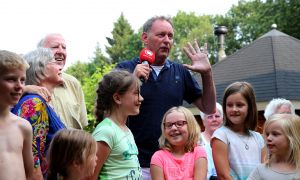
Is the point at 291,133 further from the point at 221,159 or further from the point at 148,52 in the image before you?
the point at 148,52

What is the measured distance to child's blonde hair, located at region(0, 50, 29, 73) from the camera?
3504 mm

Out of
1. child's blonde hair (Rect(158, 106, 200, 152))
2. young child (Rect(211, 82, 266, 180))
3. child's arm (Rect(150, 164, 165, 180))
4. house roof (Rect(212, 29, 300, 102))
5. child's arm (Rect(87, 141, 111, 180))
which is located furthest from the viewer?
house roof (Rect(212, 29, 300, 102))


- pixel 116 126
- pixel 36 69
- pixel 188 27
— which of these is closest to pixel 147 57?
pixel 116 126

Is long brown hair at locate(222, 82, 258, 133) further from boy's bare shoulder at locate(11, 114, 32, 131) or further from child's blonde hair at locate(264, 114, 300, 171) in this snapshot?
boy's bare shoulder at locate(11, 114, 32, 131)

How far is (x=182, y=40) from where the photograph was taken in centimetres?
7538

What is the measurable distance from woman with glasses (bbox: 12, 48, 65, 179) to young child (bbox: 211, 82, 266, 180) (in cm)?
158

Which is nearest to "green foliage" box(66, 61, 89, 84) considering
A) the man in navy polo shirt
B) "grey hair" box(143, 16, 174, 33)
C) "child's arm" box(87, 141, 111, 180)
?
"grey hair" box(143, 16, 174, 33)

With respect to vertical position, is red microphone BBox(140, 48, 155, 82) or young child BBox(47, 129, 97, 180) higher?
red microphone BBox(140, 48, 155, 82)

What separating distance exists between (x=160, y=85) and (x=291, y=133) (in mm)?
1276

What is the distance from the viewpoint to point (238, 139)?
502 cm

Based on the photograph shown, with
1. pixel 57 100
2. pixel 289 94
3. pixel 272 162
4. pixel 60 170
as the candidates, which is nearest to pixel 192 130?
pixel 272 162

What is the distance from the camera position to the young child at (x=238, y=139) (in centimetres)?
492

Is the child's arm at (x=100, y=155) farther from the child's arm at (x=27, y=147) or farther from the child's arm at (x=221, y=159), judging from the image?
the child's arm at (x=221, y=159)

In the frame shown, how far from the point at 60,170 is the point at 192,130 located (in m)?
1.66
